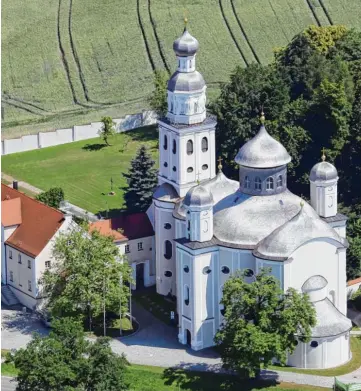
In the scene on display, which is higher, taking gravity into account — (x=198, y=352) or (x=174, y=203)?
(x=174, y=203)

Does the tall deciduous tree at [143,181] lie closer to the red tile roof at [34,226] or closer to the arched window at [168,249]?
the red tile roof at [34,226]

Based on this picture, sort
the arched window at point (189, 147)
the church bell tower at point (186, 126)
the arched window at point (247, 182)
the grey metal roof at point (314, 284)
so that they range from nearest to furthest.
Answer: the grey metal roof at point (314, 284)
the arched window at point (247, 182)
the church bell tower at point (186, 126)
the arched window at point (189, 147)

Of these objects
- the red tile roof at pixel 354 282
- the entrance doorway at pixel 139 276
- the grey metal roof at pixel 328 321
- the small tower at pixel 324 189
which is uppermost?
the small tower at pixel 324 189

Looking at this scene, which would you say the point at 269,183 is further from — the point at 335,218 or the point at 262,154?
the point at 335,218

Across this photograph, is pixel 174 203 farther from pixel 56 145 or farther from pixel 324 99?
pixel 56 145

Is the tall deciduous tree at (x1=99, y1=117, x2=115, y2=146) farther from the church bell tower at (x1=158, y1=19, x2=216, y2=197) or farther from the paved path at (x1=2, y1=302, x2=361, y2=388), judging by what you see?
the paved path at (x1=2, y1=302, x2=361, y2=388)

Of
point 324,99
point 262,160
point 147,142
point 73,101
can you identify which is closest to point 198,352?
point 262,160

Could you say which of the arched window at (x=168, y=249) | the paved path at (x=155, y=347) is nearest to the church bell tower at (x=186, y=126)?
the arched window at (x=168, y=249)

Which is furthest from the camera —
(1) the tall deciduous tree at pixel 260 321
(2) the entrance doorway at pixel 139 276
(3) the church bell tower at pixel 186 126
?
(2) the entrance doorway at pixel 139 276
